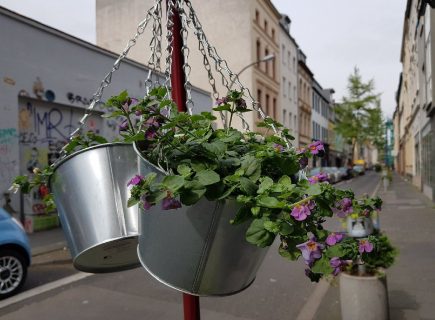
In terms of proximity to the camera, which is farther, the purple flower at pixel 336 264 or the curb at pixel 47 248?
the curb at pixel 47 248

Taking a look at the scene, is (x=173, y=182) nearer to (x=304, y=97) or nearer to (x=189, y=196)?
→ (x=189, y=196)

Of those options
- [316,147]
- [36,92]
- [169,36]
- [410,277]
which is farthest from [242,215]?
[36,92]

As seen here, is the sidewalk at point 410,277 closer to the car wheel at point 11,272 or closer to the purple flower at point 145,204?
the purple flower at point 145,204

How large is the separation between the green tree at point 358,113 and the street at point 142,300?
42653mm

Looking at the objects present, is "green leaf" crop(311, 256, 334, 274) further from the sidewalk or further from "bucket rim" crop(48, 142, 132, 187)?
the sidewalk

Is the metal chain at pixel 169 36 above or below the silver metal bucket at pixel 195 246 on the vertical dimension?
above

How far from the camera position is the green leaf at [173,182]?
1083mm

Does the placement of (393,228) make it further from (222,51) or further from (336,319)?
(222,51)

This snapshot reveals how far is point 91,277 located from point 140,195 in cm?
620

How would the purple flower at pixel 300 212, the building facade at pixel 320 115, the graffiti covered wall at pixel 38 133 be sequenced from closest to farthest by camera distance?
1. the purple flower at pixel 300 212
2. the graffiti covered wall at pixel 38 133
3. the building facade at pixel 320 115

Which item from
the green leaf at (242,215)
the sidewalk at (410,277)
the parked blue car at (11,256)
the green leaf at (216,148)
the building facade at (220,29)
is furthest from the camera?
the building facade at (220,29)

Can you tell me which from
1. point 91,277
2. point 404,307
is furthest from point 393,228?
point 91,277

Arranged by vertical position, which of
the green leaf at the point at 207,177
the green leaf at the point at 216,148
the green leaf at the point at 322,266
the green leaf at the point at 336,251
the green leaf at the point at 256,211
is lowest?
the green leaf at the point at 322,266

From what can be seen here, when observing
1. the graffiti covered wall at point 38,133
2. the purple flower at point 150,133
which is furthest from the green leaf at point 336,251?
the graffiti covered wall at point 38,133
